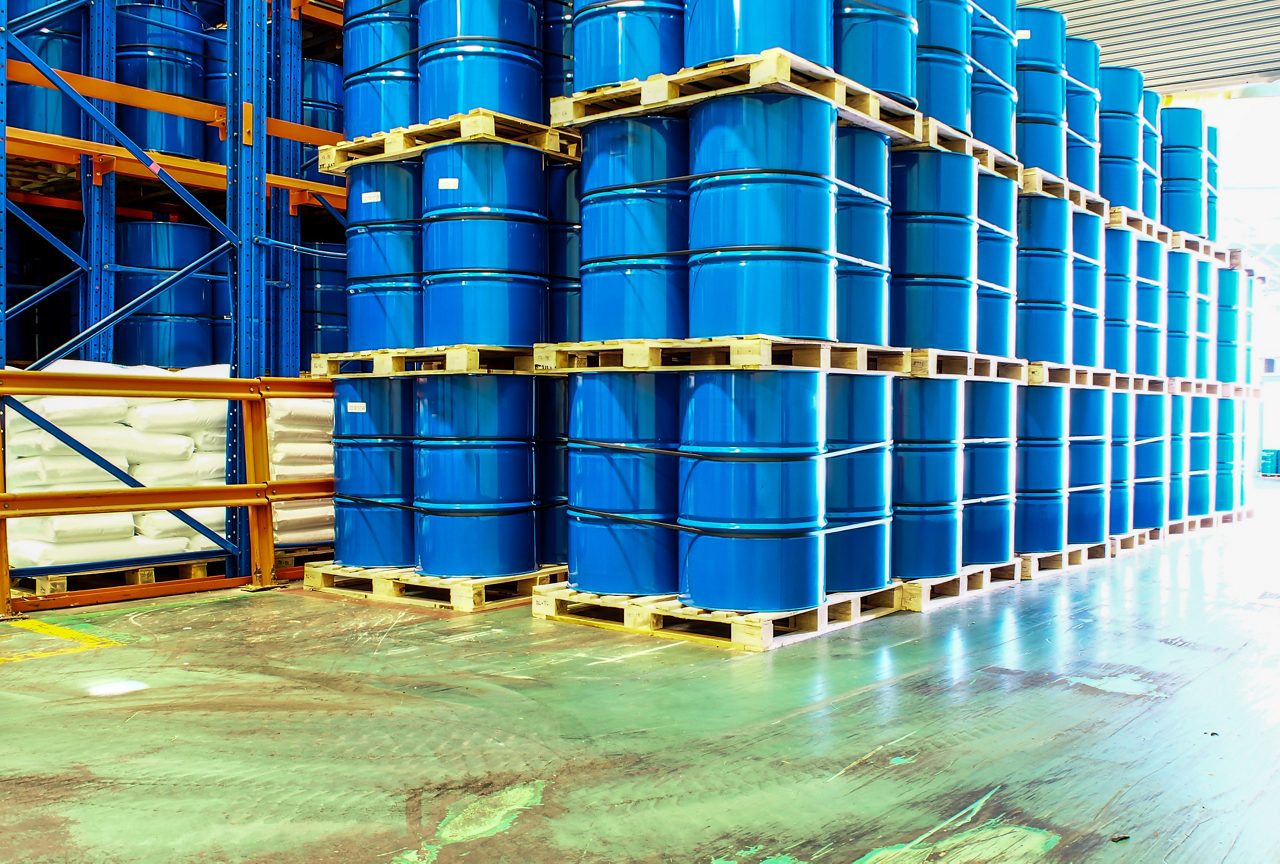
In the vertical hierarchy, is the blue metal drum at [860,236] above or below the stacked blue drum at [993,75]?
below

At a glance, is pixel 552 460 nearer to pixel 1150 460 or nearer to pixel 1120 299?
pixel 1120 299

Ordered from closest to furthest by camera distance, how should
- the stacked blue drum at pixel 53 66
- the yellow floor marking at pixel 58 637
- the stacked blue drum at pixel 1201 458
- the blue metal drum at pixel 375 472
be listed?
the yellow floor marking at pixel 58 637
the blue metal drum at pixel 375 472
the stacked blue drum at pixel 53 66
the stacked blue drum at pixel 1201 458

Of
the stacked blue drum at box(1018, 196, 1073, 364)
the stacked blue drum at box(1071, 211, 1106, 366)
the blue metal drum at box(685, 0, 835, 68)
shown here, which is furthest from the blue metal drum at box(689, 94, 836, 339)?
the stacked blue drum at box(1071, 211, 1106, 366)

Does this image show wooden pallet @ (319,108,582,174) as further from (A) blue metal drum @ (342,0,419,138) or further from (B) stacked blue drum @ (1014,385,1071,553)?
(B) stacked blue drum @ (1014,385,1071,553)

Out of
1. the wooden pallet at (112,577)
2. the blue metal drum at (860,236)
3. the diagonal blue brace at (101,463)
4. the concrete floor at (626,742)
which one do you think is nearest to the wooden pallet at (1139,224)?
the blue metal drum at (860,236)

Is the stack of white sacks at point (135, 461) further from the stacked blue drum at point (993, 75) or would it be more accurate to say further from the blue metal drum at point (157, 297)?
the stacked blue drum at point (993, 75)

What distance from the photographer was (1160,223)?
1070 cm

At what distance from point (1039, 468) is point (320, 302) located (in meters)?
6.43

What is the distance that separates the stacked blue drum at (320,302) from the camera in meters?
10.6

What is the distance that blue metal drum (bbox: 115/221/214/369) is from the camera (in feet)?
31.1

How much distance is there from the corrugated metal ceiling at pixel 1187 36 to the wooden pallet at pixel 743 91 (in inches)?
346

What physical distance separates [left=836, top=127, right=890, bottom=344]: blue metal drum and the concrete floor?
1630 mm

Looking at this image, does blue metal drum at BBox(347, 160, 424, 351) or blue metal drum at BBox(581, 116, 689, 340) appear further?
blue metal drum at BBox(347, 160, 424, 351)

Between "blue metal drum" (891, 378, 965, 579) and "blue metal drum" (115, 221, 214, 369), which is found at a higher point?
"blue metal drum" (115, 221, 214, 369)
